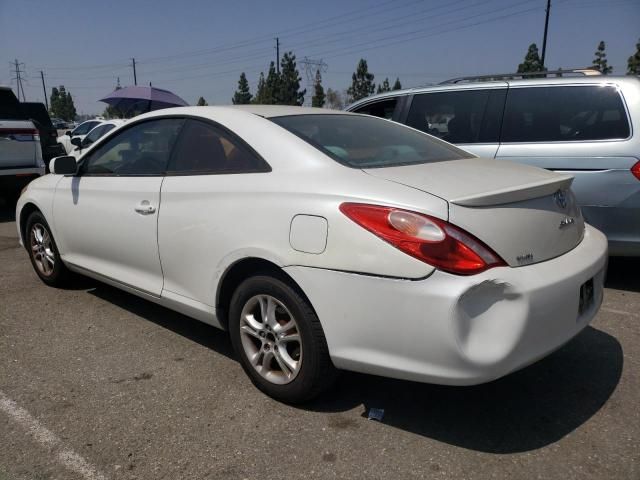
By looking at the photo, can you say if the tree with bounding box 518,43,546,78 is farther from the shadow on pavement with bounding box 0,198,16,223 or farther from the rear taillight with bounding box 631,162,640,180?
the rear taillight with bounding box 631,162,640,180

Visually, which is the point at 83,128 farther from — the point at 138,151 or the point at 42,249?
the point at 138,151

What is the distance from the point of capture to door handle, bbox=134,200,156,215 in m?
3.27

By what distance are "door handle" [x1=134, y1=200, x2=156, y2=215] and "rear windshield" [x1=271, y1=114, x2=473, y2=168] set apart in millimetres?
922

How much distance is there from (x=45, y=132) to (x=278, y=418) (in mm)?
12263

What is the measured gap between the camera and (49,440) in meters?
2.48

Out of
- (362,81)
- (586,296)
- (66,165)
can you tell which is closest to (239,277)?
(586,296)

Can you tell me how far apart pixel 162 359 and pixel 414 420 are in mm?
1581

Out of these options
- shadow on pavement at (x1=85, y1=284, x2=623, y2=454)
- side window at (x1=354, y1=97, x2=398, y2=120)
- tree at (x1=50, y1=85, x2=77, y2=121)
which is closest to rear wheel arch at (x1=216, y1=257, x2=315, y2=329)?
shadow on pavement at (x1=85, y1=284, x2=623, y2=454)

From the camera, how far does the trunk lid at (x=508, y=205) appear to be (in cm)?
224

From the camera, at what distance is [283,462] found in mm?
2303

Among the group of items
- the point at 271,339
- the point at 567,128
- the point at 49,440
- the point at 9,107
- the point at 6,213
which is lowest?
the point at 6,213

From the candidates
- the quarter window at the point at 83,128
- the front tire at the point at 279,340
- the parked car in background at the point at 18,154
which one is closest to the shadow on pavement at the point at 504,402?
the front tire at the point at 279,340

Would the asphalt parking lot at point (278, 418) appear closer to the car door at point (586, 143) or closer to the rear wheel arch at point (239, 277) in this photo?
the rear wheel arch at point (239, 277)

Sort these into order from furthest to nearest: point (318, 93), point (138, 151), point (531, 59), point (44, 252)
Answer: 1. point (318, 93)
2. point (531, 59)
3. point (44, 252)
4. point (138, 151)
